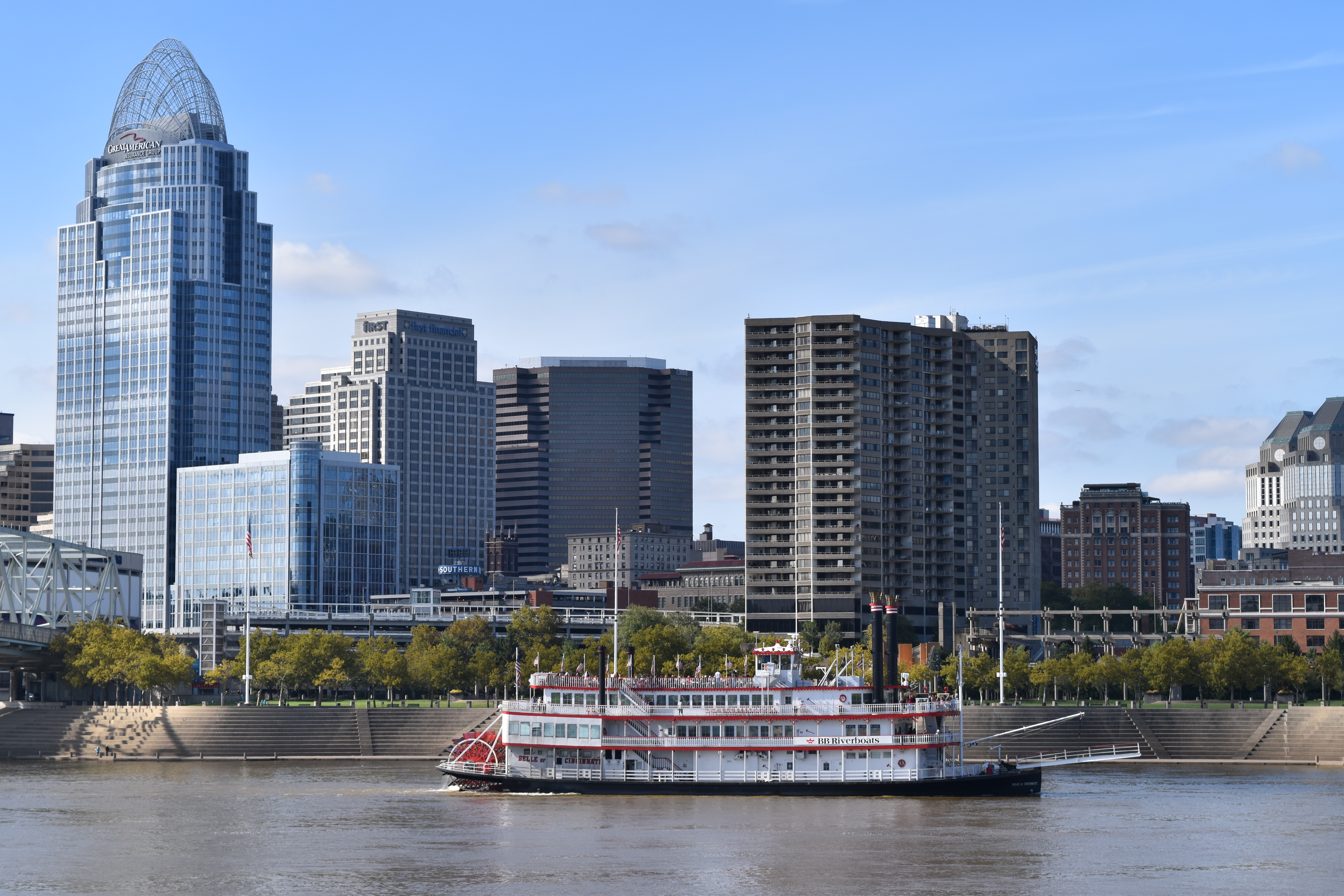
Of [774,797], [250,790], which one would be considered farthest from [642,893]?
[250,790]

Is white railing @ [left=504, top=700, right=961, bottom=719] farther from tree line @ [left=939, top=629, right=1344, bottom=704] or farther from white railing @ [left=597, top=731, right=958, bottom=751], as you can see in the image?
tree line @ [left=939, top=629, right=1344, bottom=704]

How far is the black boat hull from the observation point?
4510 inches

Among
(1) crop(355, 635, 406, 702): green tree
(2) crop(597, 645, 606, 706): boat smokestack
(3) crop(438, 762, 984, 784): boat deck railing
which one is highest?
(2) crop(597, 645, 606, 706): boat smokestack

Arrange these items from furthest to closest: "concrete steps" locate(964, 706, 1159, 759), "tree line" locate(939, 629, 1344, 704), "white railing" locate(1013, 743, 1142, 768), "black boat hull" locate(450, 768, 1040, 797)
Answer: "tree line" locate(939, 629, 1344, 704) → "concrete steps" locate(964, 706, 1159, 759) → "white railing" locate(1013, 743, 1142, 768) → "black boat hull" locate(450, 768, 1040, 797)

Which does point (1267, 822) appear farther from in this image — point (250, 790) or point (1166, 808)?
point (250, 790)

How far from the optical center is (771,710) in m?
116

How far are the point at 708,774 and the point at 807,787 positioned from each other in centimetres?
636

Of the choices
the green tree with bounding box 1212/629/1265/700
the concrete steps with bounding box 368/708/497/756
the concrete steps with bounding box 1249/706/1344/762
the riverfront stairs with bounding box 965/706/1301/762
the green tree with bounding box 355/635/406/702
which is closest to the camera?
the concrete steps with bounding box 1249/706/1344/762

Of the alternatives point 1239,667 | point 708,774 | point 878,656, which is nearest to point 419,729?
point 708,774

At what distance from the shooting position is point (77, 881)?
267 feet

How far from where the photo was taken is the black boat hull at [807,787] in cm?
11456

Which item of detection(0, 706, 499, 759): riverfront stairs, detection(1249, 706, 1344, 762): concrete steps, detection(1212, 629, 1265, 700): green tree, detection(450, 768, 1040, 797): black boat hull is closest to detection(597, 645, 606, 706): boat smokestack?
detection(450, 768, 1040, 797): black boat hull

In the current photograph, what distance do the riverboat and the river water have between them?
5.94ft

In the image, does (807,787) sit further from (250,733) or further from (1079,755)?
(250,733)
